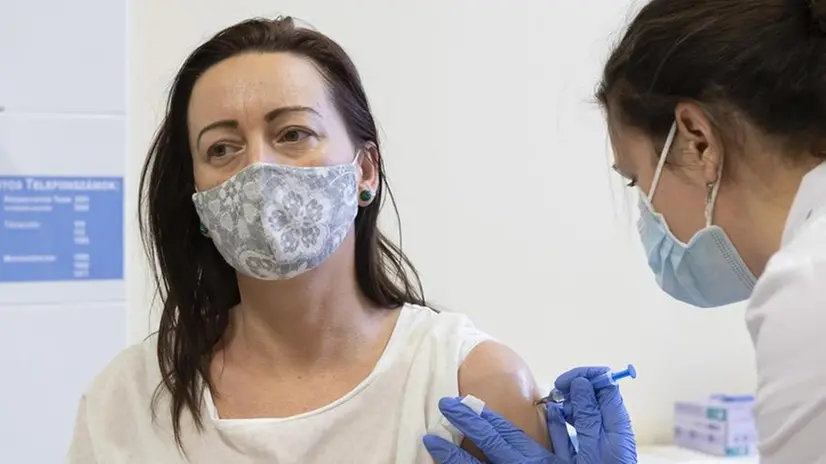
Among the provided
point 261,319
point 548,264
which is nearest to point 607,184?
point 548,264

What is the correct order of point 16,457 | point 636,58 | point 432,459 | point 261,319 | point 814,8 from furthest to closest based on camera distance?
1. point 16,457
2. point 261,319
3. point 432,459
4. point 636,58
5. point 814,8

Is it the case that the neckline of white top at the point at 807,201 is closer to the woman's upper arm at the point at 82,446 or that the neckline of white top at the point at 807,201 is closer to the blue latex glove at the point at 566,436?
the blue latex glove at the point at 566,436

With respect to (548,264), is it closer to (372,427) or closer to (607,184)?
(607,184)

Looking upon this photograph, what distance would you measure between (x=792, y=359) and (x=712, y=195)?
0.30m

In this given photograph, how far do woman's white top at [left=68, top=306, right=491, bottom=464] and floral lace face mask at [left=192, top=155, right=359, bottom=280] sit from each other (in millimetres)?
204

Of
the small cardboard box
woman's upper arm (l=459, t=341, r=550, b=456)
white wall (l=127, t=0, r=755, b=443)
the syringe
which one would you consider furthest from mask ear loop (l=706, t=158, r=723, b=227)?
the small cardboard box

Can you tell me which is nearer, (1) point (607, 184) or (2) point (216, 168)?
(2) point (216, 168)

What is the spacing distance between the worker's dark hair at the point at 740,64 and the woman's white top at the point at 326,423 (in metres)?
0.50

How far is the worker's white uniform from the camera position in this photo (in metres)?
0.84

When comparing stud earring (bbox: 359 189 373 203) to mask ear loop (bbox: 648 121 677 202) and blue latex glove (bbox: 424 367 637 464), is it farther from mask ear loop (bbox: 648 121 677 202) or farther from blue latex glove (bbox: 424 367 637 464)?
mask ear loop (bbox: 648 121 677 202)

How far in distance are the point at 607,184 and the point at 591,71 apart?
30cm

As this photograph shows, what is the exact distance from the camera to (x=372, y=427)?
55.0 inches

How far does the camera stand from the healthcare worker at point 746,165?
868mm

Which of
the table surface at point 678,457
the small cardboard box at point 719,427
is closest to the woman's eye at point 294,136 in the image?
the table surface at point 678,457
